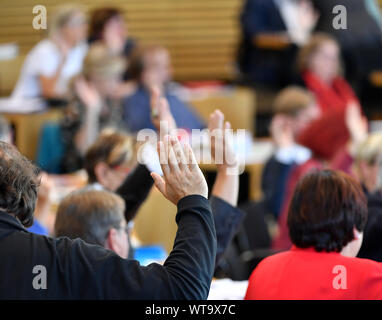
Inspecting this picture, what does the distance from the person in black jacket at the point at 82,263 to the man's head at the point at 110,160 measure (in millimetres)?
1261

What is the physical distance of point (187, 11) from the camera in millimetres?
8867

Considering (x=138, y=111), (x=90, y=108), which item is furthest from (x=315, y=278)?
(x=138, y=111)

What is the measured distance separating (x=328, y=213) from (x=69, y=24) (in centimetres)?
401

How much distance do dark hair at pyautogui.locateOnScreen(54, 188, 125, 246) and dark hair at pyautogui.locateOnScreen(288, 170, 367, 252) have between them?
530 millimetres

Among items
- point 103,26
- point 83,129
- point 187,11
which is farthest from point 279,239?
point 187,11

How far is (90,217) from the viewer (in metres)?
1.99

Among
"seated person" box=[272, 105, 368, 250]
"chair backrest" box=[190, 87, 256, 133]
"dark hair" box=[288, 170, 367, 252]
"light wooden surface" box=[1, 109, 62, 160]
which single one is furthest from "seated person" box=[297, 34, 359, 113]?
"dark hair" box=[288, 170, 367, 252]

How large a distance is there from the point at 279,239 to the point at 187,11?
577 centimetres

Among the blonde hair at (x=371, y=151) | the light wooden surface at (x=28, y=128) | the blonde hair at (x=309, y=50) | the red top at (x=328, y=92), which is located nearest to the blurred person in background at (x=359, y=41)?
the red top at (x=328, y=92)

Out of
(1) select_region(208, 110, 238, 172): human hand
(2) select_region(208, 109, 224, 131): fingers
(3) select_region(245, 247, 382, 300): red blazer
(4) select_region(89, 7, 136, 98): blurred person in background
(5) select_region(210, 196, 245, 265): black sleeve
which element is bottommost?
(3) select_region(245, 247, 382, 300): red blazer

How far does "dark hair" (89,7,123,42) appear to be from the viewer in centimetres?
623

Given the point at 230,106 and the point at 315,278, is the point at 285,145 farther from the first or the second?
the point at 315,278

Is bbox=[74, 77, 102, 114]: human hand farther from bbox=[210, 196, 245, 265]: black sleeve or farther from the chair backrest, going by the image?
bbox=[210, 196, 245, 265]: black sleeve

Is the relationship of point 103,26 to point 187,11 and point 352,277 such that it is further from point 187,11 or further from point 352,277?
point 352,277
